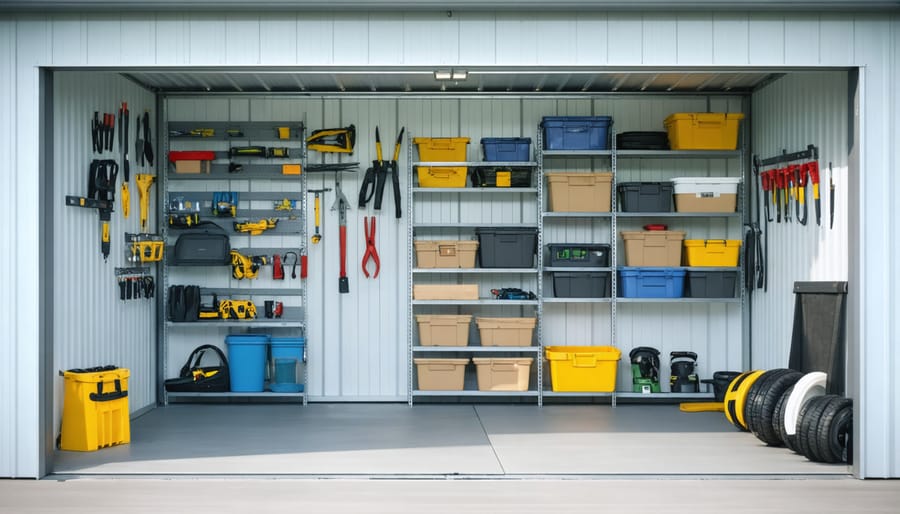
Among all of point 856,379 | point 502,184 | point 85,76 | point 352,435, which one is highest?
point 85,76

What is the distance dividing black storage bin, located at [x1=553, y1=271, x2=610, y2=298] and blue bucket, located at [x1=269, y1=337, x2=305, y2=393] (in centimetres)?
266

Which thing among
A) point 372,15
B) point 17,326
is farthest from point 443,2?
point 17,326

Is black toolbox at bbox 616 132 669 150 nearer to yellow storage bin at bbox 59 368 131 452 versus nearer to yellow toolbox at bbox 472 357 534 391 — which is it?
yellow toolbox at bbox 472 357 534 391

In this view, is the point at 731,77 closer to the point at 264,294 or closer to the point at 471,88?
the point at 471,88

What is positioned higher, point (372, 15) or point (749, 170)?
point (372, 15)

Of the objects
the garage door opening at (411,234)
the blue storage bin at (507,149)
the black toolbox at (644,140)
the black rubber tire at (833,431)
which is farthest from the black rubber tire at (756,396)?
the blue storage bin at (507,149)

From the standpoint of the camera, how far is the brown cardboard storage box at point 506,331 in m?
9.27

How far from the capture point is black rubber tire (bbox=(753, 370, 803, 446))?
710 centimetres

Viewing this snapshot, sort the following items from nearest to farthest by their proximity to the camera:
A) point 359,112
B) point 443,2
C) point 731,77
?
point 443,2 → point 731,77 → point 359,112

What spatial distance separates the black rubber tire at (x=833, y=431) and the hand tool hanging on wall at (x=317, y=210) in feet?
17.2

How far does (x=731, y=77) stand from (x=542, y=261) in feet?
8.49

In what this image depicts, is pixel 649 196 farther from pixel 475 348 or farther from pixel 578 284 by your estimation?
pixel 475 348

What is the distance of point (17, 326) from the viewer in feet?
20.4

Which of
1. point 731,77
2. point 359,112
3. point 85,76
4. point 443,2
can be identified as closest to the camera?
point 443,2
